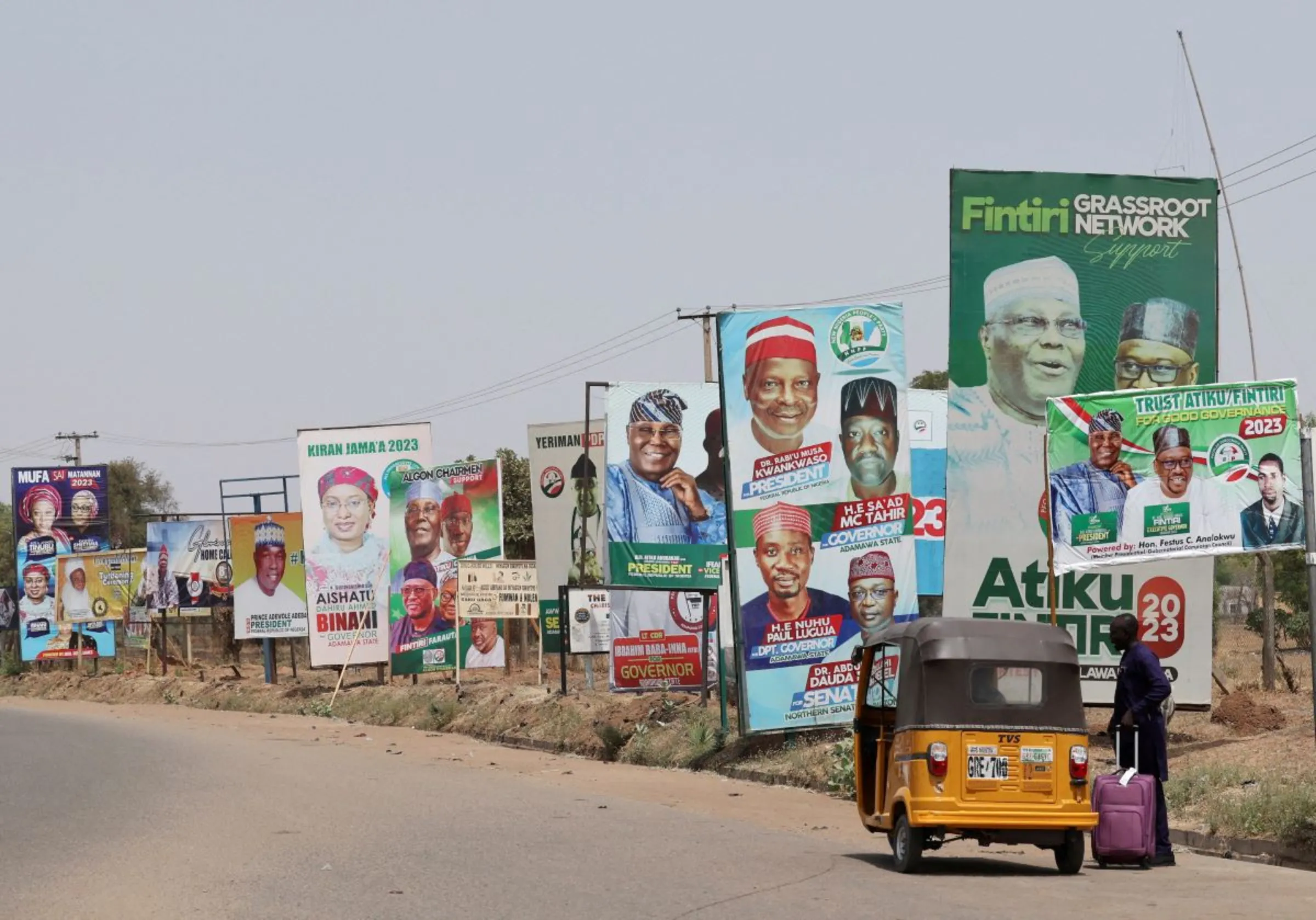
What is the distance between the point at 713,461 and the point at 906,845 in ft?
65.8

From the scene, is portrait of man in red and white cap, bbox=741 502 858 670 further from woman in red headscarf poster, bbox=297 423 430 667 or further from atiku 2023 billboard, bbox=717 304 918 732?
woman in red headscarf poster, bbox=297 423 430 667

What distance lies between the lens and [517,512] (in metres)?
66.9

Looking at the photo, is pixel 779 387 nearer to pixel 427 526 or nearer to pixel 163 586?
pixel 427 526

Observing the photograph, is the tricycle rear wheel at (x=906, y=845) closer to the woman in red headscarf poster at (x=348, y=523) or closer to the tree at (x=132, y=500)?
the woman in red headscarf poster at (x=348, y=523)

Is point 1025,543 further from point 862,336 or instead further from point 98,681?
point 98,681

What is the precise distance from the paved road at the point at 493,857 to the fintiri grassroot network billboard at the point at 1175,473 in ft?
14.0

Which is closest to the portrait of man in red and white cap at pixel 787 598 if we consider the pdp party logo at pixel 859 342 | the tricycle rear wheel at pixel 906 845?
the pdp party logo at pixel 859 342

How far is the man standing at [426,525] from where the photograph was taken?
42.9 metres

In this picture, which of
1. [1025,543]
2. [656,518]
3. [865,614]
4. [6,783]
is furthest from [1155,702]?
[656,518]

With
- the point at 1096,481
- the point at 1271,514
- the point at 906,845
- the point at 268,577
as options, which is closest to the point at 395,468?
the point at 268,577

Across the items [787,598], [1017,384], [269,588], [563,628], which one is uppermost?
[1017,384]

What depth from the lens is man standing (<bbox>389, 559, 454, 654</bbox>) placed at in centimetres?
4275

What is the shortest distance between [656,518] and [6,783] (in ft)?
43.4

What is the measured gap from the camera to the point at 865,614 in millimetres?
23156
